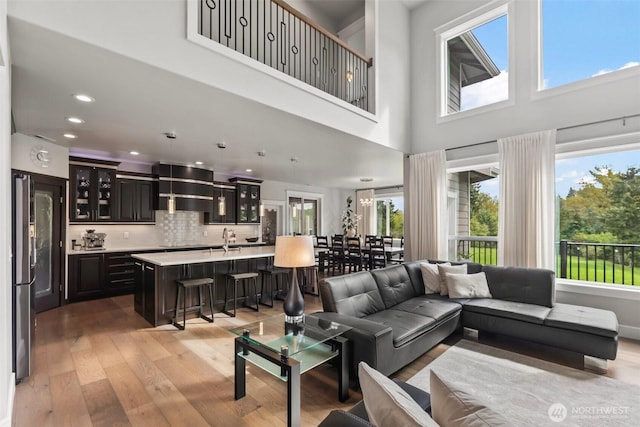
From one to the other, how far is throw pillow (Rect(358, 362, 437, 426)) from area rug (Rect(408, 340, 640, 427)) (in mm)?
1651

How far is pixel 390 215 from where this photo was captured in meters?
10.4

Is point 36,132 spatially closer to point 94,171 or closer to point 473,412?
point 94,171

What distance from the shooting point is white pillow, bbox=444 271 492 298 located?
12.9 feet

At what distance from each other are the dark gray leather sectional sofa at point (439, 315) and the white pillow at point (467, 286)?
0.28ft

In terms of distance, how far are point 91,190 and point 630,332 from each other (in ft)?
28.0

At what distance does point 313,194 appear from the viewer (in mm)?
10422

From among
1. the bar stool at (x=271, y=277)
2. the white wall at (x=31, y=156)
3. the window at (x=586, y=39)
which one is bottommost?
the bar stool at (x=271, y=277)

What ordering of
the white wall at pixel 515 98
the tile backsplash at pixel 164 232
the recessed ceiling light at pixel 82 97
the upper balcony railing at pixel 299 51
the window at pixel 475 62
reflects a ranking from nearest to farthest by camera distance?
the recessed ceiling light at pixel 82 97, the white wall at pixel 515 98, the upper balcony railing at pixel 299 51, the window at pixel 475 62, the tile backsplash at pixel 164 232

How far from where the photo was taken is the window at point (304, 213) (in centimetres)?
980

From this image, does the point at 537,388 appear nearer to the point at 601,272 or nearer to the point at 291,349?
the point at 291,349

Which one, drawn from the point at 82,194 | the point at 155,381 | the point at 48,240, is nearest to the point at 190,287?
the point at 155,381

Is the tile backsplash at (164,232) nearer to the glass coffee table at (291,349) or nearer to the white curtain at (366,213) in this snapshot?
the white curtain at (366,213)

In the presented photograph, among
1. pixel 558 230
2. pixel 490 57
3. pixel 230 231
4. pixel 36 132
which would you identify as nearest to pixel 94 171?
pixel 36 132

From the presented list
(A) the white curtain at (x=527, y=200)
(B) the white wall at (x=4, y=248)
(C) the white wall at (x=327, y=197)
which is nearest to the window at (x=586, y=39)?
(A) the white curtain at (x=527, y=200)
